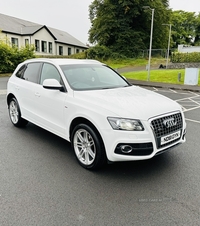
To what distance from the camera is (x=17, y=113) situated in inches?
221

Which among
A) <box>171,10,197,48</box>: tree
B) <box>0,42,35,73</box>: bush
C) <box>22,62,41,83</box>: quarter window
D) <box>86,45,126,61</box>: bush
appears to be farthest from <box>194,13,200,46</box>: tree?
<box>22,62,41,83</box>: quarter window

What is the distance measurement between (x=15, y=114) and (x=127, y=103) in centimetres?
346

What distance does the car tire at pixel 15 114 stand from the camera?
5.55 m

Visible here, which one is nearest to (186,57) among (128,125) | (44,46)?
(44,46)

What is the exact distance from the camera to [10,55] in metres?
24.4

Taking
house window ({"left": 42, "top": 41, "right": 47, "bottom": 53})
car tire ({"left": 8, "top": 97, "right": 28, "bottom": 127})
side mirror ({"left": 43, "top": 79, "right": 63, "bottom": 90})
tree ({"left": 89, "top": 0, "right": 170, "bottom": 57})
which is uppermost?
tree ({"left": 89, "top": 0, "right": 170, "bottom": 57})

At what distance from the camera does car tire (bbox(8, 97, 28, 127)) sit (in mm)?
5552

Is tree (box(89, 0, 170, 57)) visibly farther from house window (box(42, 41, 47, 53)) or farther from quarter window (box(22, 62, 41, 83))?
quarter window (box(22, 62, 41, 83))

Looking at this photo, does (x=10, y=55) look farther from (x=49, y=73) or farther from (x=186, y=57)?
(x=49, y=73)

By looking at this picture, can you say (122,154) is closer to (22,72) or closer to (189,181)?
(189,181)

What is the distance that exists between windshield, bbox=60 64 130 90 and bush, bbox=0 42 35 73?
70.5 feet

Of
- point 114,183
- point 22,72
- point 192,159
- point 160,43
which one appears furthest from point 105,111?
point 160,43

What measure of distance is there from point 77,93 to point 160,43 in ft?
142

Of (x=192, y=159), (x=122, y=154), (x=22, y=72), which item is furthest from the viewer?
(x=22, y=72)
